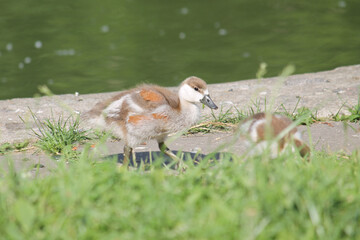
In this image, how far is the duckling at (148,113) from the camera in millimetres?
5809

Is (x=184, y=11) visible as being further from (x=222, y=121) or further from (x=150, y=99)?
(x=150, y=99)

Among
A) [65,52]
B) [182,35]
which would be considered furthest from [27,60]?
[182,35]

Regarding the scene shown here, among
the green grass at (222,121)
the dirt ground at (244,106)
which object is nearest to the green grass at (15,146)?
the dirt ground at (244,106)

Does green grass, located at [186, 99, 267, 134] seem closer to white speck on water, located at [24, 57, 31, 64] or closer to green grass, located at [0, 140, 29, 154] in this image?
green grass, located at [0, 140, 29, 154]

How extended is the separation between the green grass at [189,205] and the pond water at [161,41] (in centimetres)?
713

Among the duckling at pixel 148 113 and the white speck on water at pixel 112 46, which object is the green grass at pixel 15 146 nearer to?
the duckling at pixel 148 113

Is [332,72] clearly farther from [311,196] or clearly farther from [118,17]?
[118,17]

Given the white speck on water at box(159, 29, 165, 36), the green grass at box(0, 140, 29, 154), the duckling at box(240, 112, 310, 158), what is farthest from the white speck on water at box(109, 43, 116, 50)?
the duckling at box(240, 112, 310, 158)

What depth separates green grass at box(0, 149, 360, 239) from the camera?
349 cm

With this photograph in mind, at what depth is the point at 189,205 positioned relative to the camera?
3.71 meters

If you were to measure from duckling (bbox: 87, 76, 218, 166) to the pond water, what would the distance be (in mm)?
5071

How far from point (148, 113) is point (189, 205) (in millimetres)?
2186

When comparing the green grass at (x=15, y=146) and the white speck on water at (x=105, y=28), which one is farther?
the white speck on water at (x=105, y=28)

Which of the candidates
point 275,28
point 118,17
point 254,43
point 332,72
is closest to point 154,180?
point 332,72
